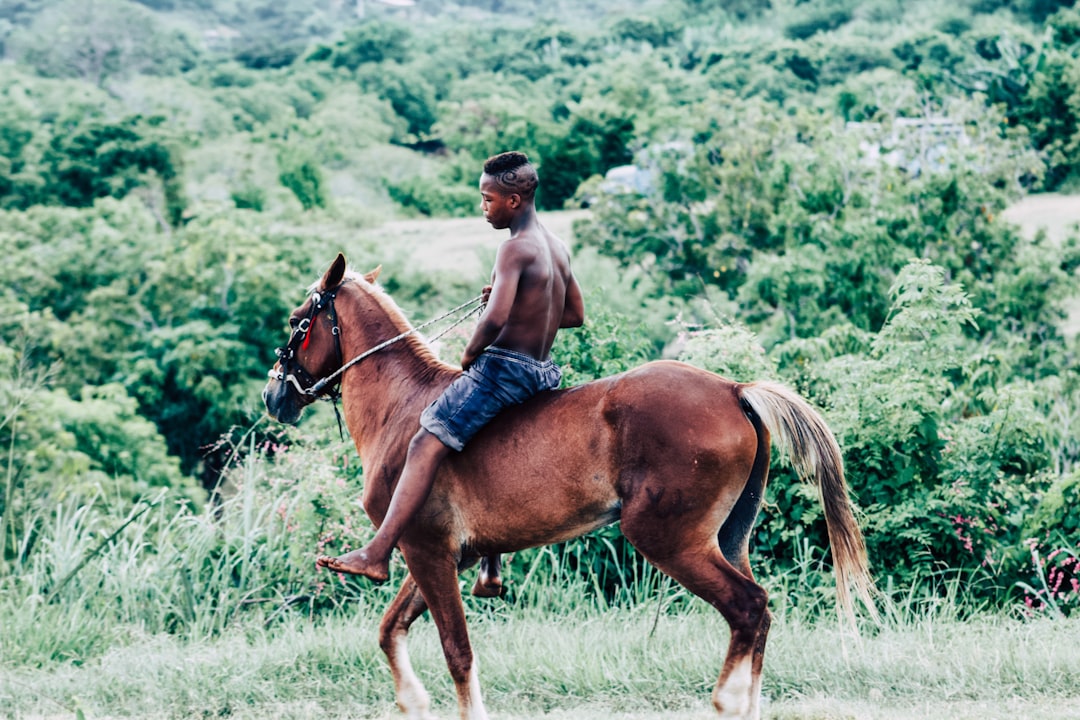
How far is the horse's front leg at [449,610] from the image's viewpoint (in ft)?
15.6

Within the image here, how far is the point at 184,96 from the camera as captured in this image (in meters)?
58.8

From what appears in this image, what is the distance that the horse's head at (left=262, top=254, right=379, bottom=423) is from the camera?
203 inches

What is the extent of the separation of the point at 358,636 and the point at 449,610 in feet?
4.81

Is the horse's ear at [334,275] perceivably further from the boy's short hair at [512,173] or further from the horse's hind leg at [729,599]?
the horse's hind leg at [729,599]

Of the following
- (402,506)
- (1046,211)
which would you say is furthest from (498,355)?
(1046,211)

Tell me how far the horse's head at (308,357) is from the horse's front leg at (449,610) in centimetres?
95

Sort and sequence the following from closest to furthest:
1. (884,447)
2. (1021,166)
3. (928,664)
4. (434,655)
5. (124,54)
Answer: (928,664) → (434,655) → (884,447) → (1021,166) → (124,54)

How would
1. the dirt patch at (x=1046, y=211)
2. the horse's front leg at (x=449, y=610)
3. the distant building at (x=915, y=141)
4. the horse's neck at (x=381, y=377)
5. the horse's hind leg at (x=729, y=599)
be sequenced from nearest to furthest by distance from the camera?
the horse's hind leg at (x=729, y=599) < the horse's front leg at (x=449, y=610) < the horse's neck at (x=381, y=377) < the distant building at (x=915, y=141) < the dirt patch at (x=1046, y=211)

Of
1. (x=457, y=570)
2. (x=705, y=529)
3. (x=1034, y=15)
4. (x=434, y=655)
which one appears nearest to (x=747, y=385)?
(x=705, y=529)

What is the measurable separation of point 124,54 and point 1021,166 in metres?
69.4

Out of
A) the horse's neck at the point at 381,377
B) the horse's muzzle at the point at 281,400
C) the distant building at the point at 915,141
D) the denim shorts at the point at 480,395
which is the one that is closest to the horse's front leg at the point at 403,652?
the horse's neck at the point at 381,377

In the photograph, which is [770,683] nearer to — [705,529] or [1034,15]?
[705,529]

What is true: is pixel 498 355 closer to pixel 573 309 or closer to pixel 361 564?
pixel 573 309

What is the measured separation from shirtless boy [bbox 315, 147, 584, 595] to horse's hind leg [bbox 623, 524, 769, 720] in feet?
2.60
